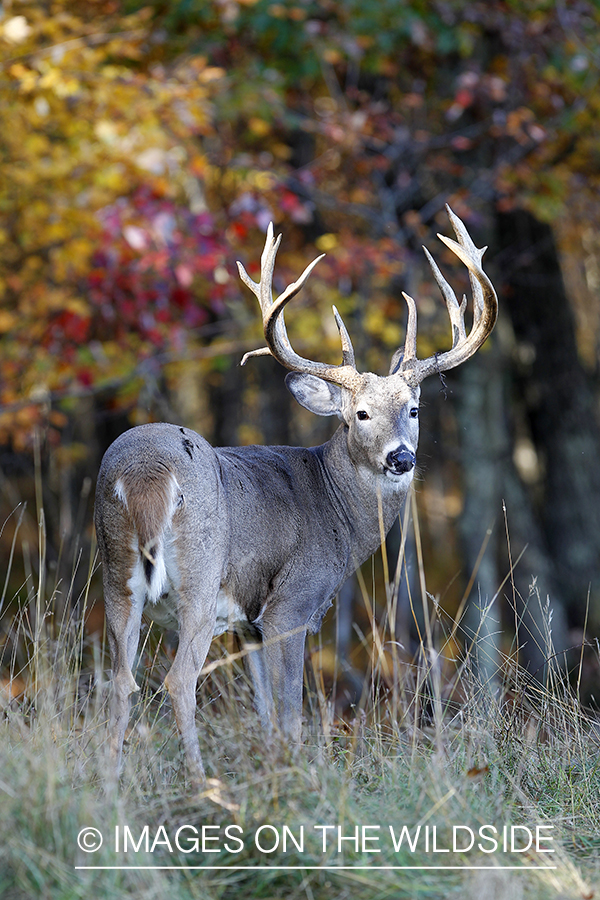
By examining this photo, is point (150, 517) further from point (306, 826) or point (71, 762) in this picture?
point (306, 826)

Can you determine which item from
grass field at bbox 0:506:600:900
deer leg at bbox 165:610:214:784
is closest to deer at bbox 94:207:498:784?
deer leg at bbox 165:610:214:784

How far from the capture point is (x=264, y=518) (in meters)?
4.64

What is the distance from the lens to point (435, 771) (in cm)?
312

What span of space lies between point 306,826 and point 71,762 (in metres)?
0.89

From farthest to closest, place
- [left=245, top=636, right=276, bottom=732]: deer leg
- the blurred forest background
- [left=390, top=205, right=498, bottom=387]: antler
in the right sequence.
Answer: the blurred forest background, [left=390, top=205, right=498, bottom=387]: antler, [left=245, top=636, right=276, bottom=732]: deer leg

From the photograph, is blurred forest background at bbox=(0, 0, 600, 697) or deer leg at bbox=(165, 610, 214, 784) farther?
blurred forest background at bbox=(0, 0, 600, 697)

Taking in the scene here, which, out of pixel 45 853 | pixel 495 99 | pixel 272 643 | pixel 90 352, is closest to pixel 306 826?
pixel 45 853

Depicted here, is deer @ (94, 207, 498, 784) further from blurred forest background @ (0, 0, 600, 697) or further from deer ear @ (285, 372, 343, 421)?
blurred forest background @ (0, 0, 600, 697)

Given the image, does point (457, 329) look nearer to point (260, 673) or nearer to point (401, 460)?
point (401, 460)

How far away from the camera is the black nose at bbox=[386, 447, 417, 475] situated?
179 inches

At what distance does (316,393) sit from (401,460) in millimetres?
795

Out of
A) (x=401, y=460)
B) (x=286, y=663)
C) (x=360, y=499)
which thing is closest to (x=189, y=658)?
(x=286, y=663)

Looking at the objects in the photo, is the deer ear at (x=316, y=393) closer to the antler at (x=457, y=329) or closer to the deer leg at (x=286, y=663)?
the antler at (x=457, y=329)

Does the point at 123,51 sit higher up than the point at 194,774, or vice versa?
the point at 123,51
